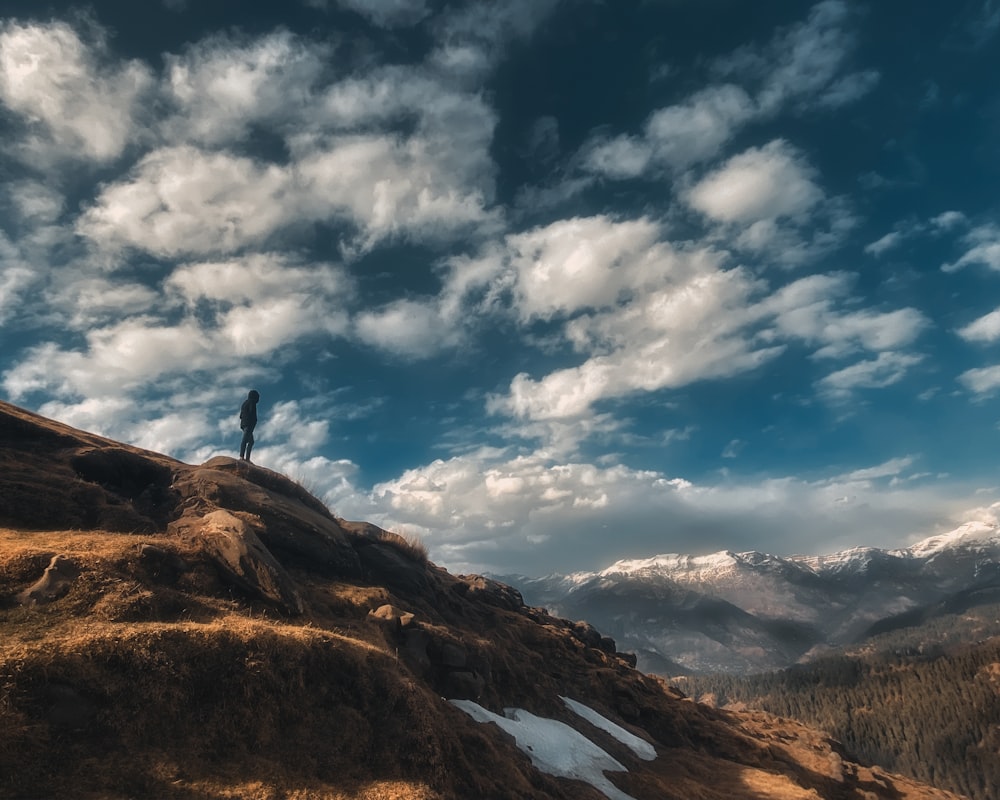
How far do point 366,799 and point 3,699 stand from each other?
349 inches

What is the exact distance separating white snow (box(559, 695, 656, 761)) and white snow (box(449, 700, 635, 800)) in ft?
12.9

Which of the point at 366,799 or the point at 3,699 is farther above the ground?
the point at 3,699

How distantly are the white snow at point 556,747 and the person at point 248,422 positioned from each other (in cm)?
2501

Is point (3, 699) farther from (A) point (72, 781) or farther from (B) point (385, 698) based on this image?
(B) point (385, 698)

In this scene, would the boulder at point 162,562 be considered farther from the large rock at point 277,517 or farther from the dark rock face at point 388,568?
the dark rock face at point 388,568

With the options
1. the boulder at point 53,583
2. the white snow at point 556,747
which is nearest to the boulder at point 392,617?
the white snow at point 556,747

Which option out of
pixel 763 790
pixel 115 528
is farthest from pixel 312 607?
pixel 763 790

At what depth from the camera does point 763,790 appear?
1187 inches

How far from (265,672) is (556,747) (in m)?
17.7

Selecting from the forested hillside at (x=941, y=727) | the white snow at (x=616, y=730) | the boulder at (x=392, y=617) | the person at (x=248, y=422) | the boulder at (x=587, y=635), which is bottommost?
the forested hillside at (x=941, y=727)

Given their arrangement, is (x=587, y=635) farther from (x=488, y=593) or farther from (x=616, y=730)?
(x=616, y=730)

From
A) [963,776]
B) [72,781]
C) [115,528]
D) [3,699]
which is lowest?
[963,776]

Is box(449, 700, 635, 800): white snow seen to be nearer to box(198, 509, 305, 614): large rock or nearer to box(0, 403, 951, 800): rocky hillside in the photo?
box(0, 403, 951, 800): rocky hillside

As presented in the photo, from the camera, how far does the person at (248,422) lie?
1643 inches
